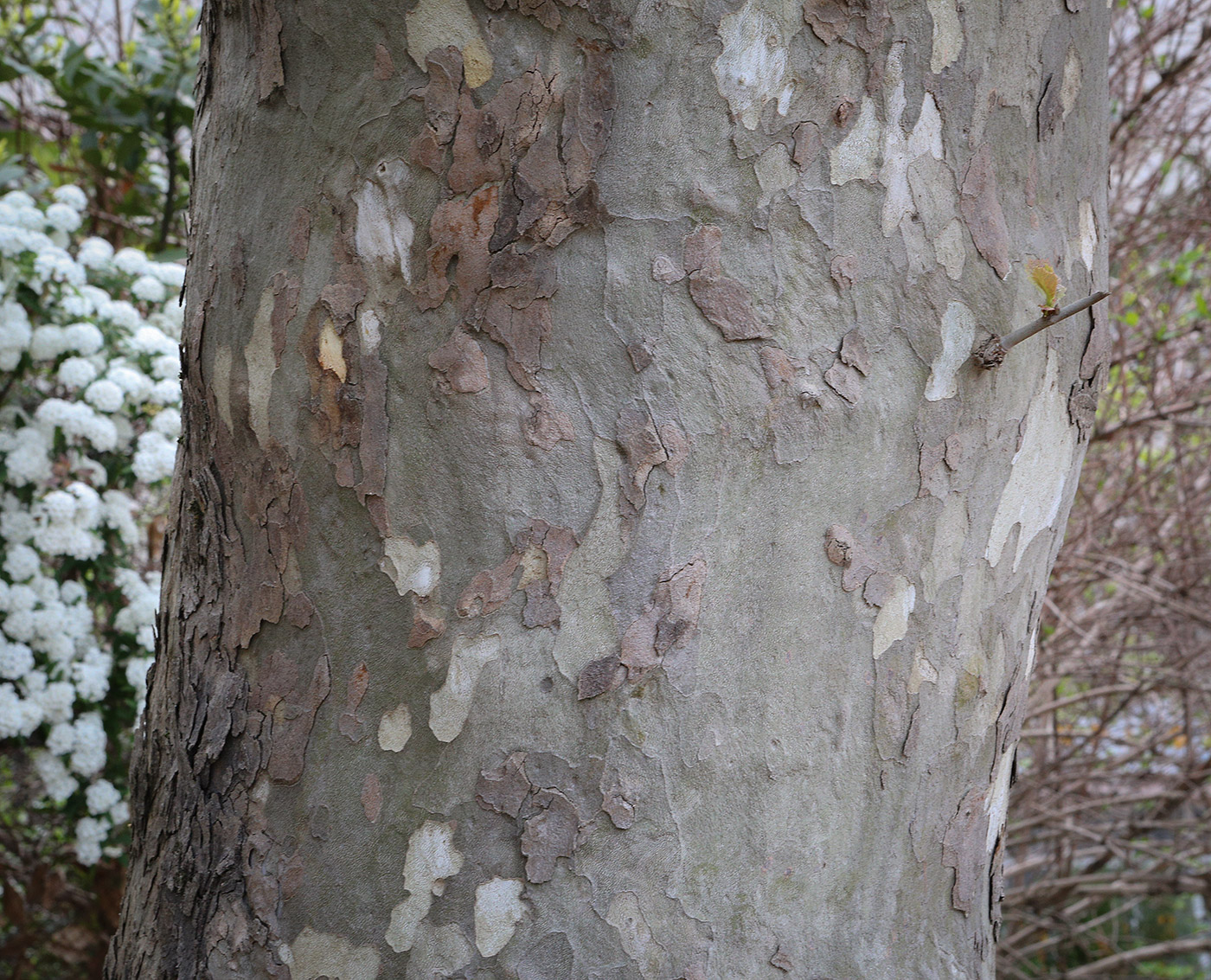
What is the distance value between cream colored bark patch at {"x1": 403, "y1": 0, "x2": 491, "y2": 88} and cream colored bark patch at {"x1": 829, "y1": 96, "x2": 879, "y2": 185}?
1.05ft

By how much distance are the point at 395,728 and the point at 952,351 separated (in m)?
0.63

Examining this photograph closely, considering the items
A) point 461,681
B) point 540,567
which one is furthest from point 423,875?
point 540,567

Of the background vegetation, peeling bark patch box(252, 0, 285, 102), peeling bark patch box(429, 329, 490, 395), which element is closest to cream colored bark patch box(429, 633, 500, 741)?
peeling bark patch box(429, 329, 490, 395)

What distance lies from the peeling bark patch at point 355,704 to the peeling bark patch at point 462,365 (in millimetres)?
270

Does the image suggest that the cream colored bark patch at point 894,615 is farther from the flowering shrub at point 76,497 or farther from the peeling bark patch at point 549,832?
the flowering shrub at point 76,497

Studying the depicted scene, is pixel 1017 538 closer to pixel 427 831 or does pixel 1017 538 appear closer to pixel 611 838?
pixel 611 838

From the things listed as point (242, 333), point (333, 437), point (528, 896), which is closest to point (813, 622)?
point (528, 896)

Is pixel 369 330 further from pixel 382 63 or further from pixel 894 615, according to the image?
pixel 894 615

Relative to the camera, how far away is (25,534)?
2.17m

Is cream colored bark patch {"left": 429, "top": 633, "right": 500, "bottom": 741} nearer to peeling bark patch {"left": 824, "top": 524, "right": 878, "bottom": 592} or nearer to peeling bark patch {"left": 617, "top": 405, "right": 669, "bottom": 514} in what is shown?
peeling bark patch {"left": 617, "top": 405, "right": 669, "bottom": 514}

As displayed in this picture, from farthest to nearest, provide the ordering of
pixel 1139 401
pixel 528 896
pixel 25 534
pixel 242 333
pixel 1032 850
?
1. pixel 1032 850
2. pixel 1139 401
3. pixel 25 534
4. pixel 242 333
5. pixel 528 896

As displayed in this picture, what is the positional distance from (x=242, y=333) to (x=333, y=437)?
0.16 meters

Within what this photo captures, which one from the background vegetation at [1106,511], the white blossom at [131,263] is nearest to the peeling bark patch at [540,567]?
the white blossom at [131,263]

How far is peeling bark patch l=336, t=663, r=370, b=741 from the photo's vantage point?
83cm
